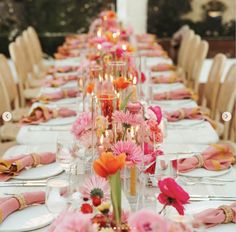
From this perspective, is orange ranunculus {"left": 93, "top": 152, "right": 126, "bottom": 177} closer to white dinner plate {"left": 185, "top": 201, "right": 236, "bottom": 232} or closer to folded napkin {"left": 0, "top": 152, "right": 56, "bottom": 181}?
white dinner plate {"left": 185, "top": 201, "right": 236, "bottom": 232}

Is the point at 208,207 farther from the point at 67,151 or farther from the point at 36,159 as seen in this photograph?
the point at 36,159

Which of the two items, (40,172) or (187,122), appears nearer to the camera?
(40,172)

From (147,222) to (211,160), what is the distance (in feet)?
3.74

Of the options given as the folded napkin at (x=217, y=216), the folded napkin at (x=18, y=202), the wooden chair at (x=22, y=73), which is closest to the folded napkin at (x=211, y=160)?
the folded napkin at (x=217, y=216)

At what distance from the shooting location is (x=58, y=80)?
4.14m

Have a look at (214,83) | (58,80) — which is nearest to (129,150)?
(58,80)

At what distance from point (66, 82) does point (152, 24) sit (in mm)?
4642

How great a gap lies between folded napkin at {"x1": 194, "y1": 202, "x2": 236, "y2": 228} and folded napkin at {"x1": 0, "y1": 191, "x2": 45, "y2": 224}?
0.51 m

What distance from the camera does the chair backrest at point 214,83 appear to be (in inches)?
167

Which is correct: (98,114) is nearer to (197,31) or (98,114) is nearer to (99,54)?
(99,54)

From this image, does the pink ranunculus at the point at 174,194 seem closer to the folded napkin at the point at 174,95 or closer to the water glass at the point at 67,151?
the water glass at the point at 67,151

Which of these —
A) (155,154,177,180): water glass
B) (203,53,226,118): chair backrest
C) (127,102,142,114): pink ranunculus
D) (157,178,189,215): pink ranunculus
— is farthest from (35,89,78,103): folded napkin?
(157,178,189,215): pink ranunculus

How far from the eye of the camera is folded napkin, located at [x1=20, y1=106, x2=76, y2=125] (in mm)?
3014

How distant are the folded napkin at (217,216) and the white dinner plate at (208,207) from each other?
0.01 meters
